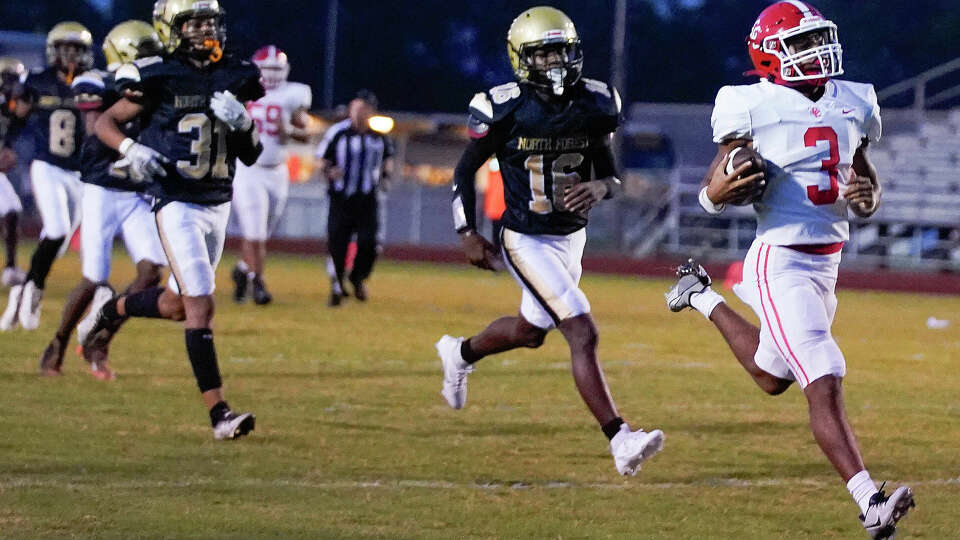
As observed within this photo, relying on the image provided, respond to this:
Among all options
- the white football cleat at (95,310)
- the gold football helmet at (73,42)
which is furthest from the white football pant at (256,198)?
the white football cleat at (95,310)

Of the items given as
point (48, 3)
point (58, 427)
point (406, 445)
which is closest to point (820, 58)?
point (406, 445)

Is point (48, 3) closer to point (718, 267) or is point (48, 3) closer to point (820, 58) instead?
point (718, 267)

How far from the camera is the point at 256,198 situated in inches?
533

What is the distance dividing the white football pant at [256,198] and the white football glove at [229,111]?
639 cm

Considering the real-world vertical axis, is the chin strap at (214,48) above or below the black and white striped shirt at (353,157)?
above

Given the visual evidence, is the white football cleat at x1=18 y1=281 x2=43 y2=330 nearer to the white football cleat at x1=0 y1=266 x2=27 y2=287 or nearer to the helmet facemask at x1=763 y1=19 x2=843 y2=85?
the white football cleat at x1=0 y1=266 x2=27 y2=287

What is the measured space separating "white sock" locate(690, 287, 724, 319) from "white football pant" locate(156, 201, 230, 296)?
82.7 inches

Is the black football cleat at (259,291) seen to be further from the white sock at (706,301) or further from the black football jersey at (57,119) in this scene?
the white sock at (706,301)

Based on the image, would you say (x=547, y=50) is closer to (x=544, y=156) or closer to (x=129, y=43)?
(x=544, y=156)

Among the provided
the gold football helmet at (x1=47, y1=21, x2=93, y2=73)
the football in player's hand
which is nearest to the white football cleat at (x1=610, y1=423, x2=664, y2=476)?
the football in player's hand

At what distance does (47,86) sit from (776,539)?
6.86 metres

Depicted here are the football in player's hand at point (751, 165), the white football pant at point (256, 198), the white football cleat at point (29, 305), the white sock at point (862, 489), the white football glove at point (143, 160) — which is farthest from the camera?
the white football pant at point (256, 198)

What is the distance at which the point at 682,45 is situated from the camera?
41.7m

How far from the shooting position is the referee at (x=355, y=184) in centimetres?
1441
